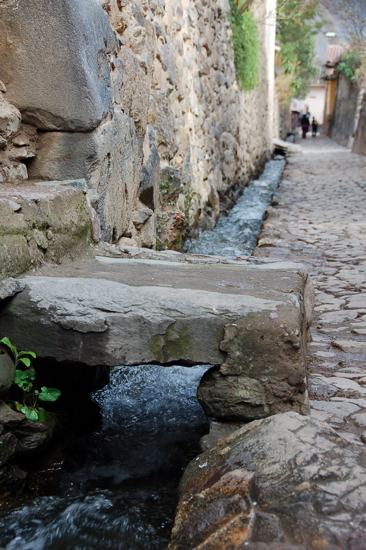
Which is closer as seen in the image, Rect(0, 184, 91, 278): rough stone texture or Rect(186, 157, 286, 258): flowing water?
Rect(0, 184, 91, 278): rough stone texture

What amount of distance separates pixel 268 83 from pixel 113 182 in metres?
11.0

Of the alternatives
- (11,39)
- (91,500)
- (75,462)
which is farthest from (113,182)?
(91,500)

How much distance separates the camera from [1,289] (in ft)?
5.84

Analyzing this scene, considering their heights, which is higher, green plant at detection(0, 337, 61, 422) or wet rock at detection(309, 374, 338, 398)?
green plant at detection(0, 337, 61, 422)

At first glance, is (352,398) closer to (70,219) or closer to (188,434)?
(188,434)

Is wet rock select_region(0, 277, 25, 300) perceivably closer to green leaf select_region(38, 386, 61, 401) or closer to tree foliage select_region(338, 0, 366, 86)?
green leaf select_region(38, 386, 61, 401)

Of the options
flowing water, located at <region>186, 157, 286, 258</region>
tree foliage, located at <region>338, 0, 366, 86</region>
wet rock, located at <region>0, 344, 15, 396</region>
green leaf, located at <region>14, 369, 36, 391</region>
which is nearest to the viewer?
wet rock, located at <region>0, 344, 15, 396</region>

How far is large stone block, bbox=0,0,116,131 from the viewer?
8.02 ft

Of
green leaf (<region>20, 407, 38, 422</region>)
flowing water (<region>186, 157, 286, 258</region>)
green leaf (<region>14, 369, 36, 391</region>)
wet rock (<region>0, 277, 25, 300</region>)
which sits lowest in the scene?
flowing water (<region>186, 157, 286, 258</region>)

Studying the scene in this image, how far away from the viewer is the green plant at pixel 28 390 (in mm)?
1765

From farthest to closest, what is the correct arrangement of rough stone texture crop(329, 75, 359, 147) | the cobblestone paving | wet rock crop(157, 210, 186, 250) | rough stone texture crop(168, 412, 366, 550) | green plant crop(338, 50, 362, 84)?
rough stone texture crop(329, 75, 359, 147) < green plant crop(338, 50, 362, 84) < wet rock crop(157, 210, 186, 250) < the cobblestone paving < rough stone texture crop(168, 412, 366, 550)

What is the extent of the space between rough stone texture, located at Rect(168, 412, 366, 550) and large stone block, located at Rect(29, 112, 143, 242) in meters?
1.66

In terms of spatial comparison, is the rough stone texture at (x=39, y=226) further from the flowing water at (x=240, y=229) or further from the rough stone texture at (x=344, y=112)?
the rough stone texture at (x=344, y=112)

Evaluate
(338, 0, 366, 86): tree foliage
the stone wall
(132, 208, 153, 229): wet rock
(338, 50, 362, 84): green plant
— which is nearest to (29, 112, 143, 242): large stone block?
the stone wall
